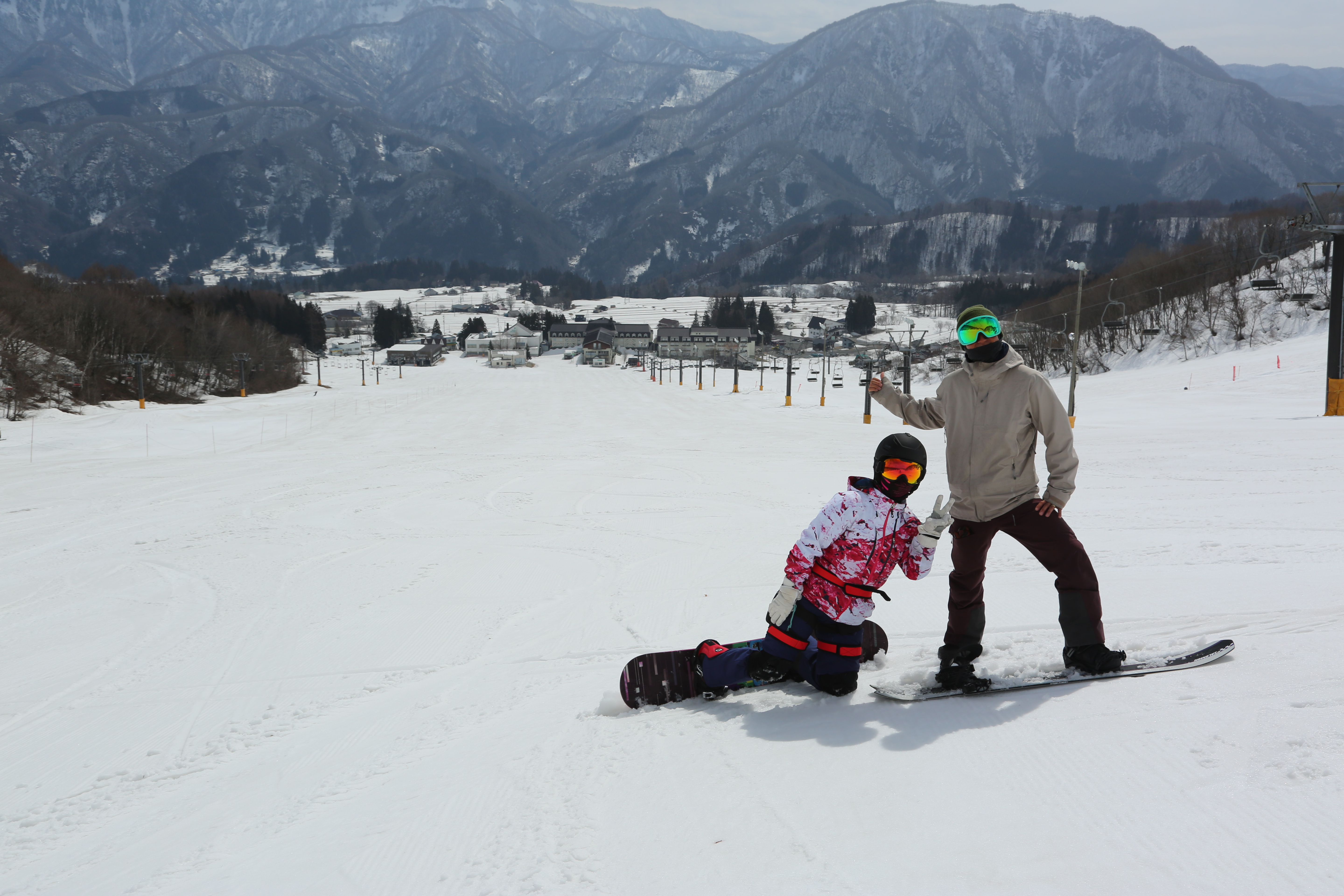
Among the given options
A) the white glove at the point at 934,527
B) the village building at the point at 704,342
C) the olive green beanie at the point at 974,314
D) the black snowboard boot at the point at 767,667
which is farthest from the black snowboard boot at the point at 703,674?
the village building at the point at 704,342

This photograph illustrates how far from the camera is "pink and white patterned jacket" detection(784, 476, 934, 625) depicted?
3764mm

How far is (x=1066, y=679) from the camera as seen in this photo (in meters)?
4.01

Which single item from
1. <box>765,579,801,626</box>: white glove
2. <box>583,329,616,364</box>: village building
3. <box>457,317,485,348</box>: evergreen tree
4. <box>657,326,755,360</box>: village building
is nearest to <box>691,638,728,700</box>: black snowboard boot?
A: <box>765,579,801,626</box>: white glove

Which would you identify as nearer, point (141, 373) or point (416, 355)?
point (141, 373)

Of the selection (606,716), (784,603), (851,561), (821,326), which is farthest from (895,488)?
(821,326)

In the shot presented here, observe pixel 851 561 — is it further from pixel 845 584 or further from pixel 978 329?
pixel 978 329

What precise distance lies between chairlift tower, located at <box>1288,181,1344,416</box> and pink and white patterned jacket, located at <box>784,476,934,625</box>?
2355 centimetres

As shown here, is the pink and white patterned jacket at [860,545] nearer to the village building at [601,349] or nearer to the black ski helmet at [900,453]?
the black ski helmet at [900,453]

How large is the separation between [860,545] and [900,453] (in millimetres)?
502

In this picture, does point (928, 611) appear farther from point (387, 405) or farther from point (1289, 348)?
point (1289, 348)

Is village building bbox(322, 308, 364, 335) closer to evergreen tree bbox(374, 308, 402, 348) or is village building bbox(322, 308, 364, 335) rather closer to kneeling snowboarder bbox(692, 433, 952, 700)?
evergreen tree bbox(374, 308, 402, 348)

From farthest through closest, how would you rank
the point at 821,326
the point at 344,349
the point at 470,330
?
the point at 821,326 → the point at 470,330 → the point at 344,349

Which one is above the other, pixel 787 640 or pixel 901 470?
pixel 901 470

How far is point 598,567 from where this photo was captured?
830 centimetres
